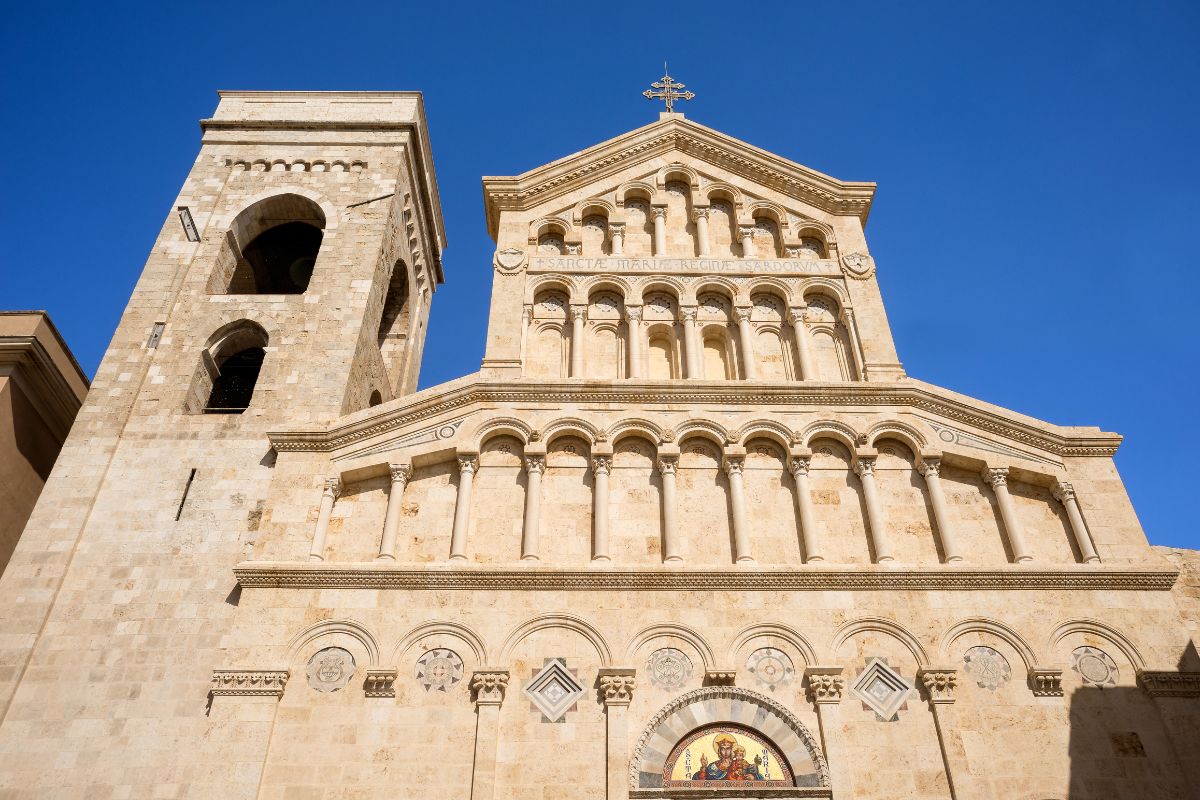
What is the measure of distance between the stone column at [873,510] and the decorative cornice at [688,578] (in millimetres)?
470

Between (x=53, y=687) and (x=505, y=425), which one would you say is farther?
(x=505, y=425)

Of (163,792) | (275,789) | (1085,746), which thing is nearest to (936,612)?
(1085,746)

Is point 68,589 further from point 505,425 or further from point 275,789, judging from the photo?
point 505,425

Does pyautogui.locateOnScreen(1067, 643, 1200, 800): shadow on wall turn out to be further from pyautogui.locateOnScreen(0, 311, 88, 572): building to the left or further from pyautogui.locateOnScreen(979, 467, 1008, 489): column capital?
pyautogui.locateOnScreen(0, 311, 88, 572): building to the left

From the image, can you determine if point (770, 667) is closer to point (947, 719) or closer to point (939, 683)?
point (939, 683)

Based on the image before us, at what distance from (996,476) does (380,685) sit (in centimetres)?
1030

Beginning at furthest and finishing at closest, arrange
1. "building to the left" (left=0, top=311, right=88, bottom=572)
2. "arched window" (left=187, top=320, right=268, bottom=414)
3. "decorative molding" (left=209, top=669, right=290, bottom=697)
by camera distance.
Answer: "arched window" (left=187, top=320, right=268, bottom=414) < "building to the left" (left=0, top=311, right=88, bottom=572) < "decorative molding" (left=209, top=669, right=290, bottom=697)

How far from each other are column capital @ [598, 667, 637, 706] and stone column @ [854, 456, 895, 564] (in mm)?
4350

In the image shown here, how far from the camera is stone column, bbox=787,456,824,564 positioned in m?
15.2

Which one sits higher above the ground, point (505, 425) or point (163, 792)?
point (505, 425)

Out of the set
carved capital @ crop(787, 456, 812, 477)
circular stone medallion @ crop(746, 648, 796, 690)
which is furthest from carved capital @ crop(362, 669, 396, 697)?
carved capital @ crop(787, 456, 812, 477)

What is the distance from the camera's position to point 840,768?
13102mm

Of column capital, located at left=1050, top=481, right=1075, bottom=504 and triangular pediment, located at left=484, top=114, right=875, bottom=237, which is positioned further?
triangular pediment, located at left=484, top=114, right=875, bottom=237

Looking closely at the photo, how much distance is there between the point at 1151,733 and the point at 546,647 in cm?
850
